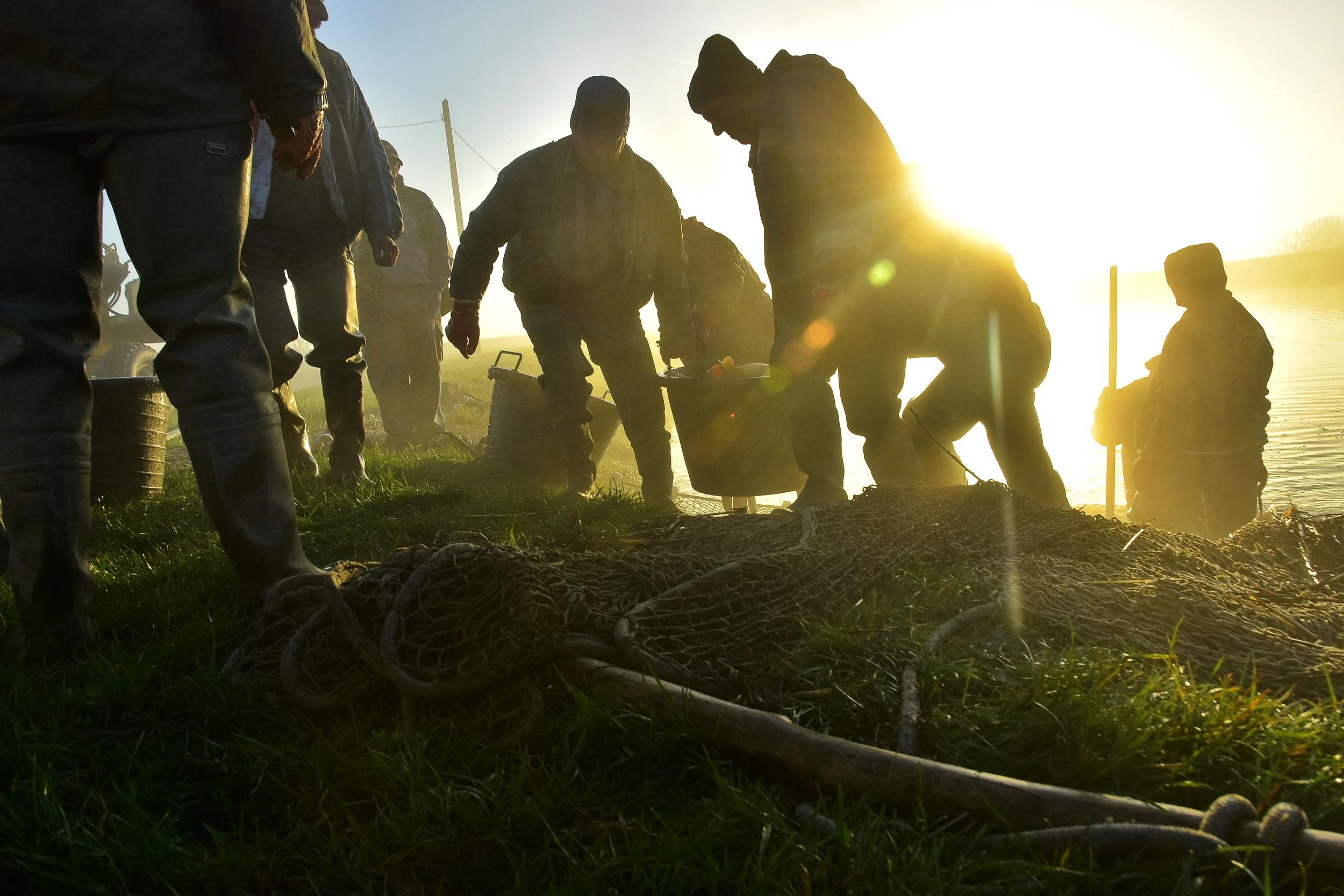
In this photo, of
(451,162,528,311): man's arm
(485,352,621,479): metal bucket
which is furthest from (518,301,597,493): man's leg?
(485,352,621,479): metal bucket

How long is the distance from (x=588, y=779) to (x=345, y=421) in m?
3.75

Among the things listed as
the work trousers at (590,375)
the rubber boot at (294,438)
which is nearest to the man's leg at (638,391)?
the work trousers at (590,375)

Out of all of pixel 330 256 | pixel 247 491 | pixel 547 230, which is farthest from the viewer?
pixel 547 230

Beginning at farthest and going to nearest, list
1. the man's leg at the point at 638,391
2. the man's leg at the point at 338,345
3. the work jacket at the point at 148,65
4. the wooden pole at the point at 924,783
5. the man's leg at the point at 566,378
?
A: 1. the man's leg at the point at 638,391
2. the man's leg at the point at 566,378
3. the man's leg at the point at 338,345
4. the work jacket at the point at 148,65
5. the wooden pole at the point at 924,783

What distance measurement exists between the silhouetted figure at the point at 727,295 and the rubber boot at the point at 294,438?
320 cm

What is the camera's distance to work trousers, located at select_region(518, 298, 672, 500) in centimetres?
568

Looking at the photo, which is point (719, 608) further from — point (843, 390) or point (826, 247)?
point (843, 390)

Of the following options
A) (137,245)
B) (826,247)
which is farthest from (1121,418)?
(137,245)

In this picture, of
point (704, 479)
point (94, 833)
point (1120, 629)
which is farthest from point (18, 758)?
point (704, 479)

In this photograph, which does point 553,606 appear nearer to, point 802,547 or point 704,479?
point 802,547

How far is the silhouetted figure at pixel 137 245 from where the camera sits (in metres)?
2.19

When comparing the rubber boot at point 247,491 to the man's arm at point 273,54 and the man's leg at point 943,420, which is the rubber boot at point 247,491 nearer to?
the man's arm at point 273,54

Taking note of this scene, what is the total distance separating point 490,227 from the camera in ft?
18.1

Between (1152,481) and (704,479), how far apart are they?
3.33 meters
